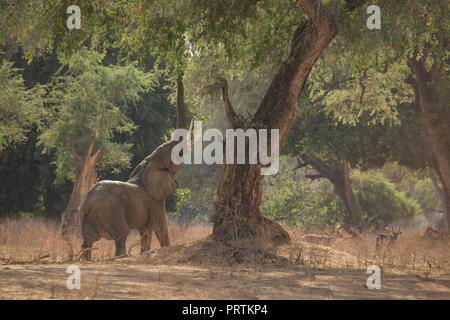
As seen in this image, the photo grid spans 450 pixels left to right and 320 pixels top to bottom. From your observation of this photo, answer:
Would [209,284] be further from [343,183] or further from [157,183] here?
[343,183]

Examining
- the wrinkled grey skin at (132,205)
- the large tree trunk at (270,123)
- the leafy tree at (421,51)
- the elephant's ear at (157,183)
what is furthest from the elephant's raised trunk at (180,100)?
the leafy tree at (421,51)

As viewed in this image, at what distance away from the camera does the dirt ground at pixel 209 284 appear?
5910 mm

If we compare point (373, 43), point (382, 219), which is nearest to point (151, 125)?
point (382, 219)

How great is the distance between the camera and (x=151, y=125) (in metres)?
28.0

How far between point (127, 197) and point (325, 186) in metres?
28.1

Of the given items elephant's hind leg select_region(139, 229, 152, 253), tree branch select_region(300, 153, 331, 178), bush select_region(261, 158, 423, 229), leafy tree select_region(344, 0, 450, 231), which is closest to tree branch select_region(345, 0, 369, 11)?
leafy tree select_region(344, 0, 450, 231)

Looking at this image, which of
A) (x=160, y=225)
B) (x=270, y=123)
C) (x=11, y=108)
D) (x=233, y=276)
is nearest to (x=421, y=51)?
(x=270, y=123)

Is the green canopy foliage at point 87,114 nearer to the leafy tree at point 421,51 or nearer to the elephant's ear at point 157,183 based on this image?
the elephant's ear at point 157,183

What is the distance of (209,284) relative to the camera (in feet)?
22.5

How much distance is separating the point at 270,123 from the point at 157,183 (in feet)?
9.29

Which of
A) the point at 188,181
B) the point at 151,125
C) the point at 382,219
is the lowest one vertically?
the point at 382,219

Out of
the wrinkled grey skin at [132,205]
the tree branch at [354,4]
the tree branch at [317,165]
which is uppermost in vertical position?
the tree branch at [354,4]

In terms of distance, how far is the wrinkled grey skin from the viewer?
1199 centimetres
